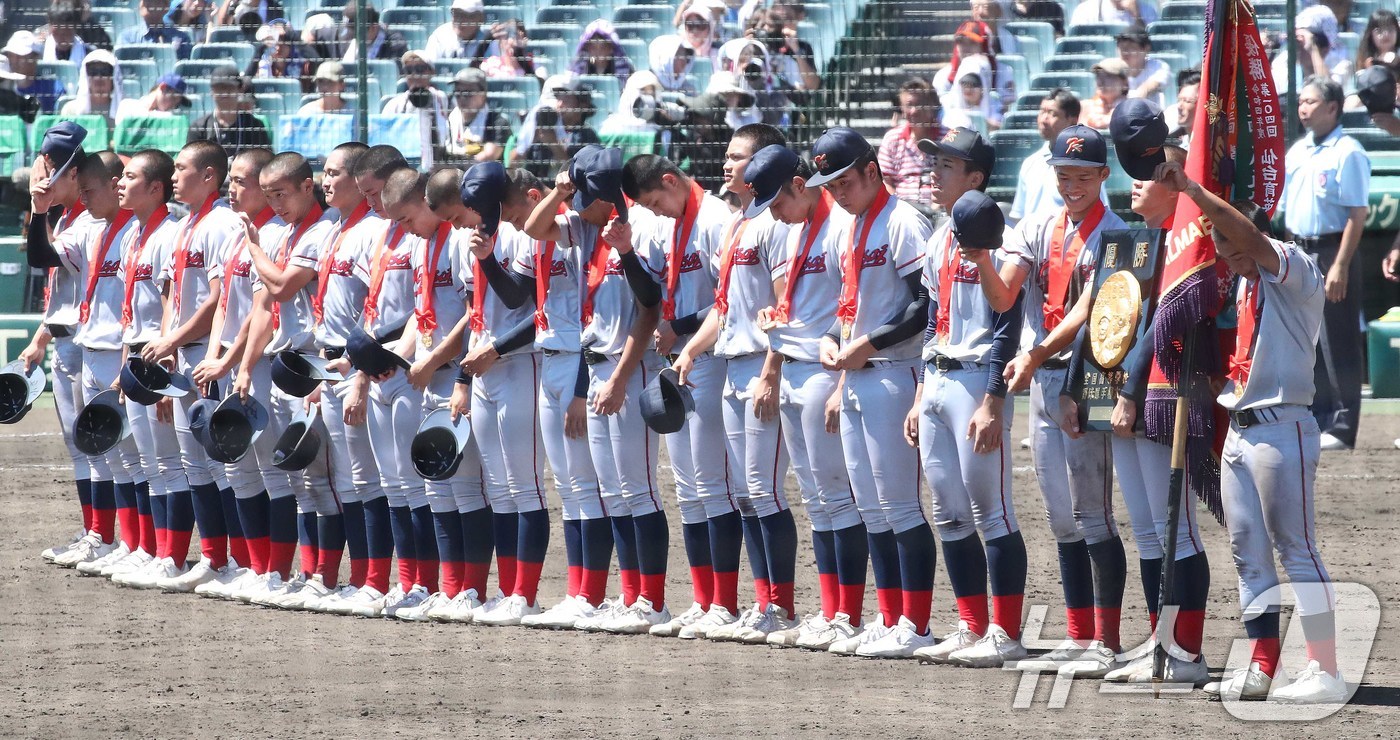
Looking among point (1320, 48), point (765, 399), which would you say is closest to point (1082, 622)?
point (765, 399)

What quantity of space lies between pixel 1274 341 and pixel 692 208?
2.58m

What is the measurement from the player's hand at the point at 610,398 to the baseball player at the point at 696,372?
0.25 m

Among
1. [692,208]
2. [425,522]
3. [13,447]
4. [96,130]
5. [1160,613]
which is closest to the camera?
[1160,613]

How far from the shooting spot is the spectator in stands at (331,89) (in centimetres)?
1466

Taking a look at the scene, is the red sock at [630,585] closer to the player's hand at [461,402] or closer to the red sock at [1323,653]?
the player's hand at [461,402]

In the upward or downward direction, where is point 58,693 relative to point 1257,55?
downward

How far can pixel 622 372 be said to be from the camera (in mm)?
7344

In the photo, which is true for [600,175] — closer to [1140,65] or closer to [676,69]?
[676,69]

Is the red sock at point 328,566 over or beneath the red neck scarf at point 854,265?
beneath

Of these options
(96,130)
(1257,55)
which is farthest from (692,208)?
(96,130)

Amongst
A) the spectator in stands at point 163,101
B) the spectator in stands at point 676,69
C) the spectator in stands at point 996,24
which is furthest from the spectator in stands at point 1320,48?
the spectator in stands at point 163,101

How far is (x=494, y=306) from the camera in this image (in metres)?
7.71

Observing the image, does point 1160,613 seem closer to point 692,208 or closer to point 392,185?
point 692,208

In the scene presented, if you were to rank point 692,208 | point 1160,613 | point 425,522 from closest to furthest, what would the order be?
point 1160,613 < point 692,208 < point 425,522
